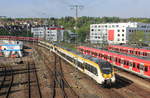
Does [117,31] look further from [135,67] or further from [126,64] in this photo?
[135,67]

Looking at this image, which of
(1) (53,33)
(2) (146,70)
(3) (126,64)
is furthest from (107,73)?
(1) (53,33)

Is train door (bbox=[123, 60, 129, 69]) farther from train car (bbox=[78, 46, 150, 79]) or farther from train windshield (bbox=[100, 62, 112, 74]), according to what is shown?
train windshield (bbox=[100, 62, 112, 74])

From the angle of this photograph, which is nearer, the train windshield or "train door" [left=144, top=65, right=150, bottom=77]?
the train windshield

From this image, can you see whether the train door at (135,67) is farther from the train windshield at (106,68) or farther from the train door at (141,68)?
the train windshield at (106,68)

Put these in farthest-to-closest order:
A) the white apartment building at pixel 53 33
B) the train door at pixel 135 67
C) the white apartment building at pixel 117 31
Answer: the white apartment building at pixel 53 33
the white apartment building at pixel 117 31
the train door at pixel 135 67

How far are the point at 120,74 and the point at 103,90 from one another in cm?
933

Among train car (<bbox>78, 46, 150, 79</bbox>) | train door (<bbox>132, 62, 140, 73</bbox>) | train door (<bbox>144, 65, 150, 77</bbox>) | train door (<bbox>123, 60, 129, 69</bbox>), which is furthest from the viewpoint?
train door (<bbox>123, 60, 129, 69</bbox>)

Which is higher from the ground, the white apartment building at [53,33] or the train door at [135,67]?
the white apartment building at [53,33]

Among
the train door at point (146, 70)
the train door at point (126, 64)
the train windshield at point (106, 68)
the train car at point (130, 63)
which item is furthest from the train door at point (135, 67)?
the train windshield at point (106, 68)

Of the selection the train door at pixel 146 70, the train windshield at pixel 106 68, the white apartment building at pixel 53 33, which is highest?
the white apartment building at pixel 53 33

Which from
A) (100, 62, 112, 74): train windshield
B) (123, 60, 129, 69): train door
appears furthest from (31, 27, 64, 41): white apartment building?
(100, 62, 112, 74): train windshield

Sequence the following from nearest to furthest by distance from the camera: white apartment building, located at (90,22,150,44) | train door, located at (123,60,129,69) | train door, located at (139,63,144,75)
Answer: train door, located at (139,63,144,75), train door, located at (123,60,129,69), white apartment building, located at (90,22,150,44)

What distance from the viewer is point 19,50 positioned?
53625 millimetres

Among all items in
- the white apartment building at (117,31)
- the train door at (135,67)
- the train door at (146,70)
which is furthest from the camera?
the white apartment building at (117,31)
